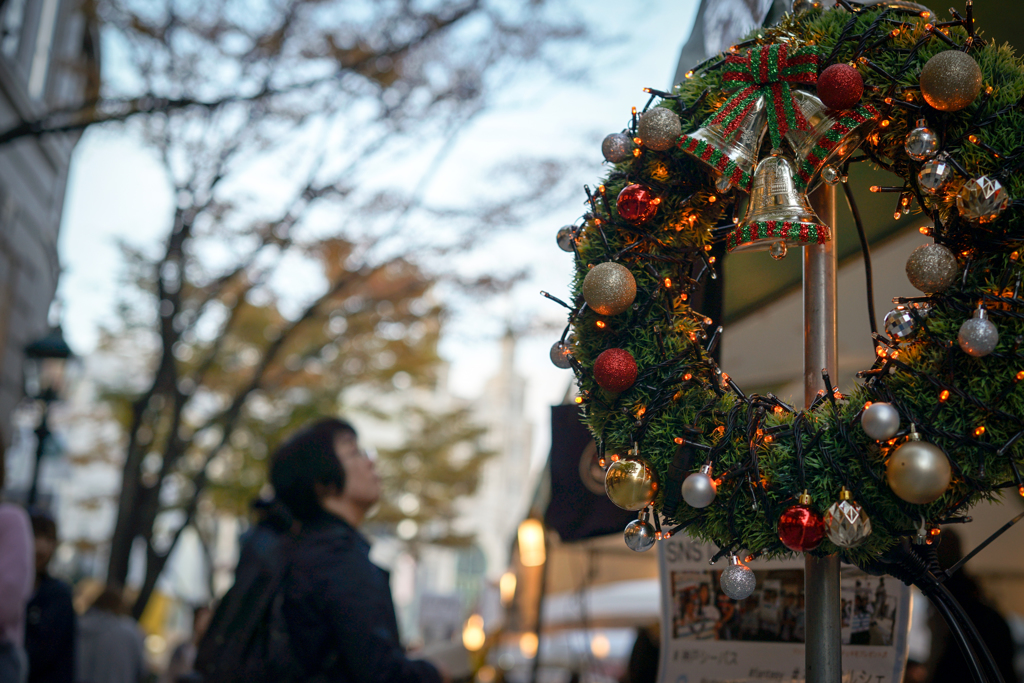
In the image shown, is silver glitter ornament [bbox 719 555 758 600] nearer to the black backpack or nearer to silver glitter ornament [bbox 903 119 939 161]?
silver glitter ornament [bbox 903 119 939 161]

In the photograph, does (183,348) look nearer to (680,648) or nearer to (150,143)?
(150,143)

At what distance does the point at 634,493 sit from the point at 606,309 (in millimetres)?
307

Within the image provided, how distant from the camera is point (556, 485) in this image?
103 inches

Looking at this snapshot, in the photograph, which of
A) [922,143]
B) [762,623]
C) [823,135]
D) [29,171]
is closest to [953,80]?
[922,143]

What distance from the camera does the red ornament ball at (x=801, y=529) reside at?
46.9 inches

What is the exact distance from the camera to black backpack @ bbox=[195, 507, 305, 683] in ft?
7.31

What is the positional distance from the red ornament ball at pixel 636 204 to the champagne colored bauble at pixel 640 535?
0.53 metres

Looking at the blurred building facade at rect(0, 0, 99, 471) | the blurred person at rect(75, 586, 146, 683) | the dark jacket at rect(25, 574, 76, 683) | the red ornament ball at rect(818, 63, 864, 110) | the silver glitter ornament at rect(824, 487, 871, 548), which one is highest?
the blurred building facade at rect(0, 0, 99, 471)

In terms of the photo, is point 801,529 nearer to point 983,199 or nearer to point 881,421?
point 881,421

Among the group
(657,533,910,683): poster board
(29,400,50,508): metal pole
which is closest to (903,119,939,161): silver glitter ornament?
(657,533,910,683): poster board

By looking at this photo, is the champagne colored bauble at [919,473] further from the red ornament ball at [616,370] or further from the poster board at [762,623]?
the poster board at [762,623]

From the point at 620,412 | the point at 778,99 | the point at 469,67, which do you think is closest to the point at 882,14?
the point at 778,99

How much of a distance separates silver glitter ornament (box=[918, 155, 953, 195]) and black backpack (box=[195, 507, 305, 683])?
1934 mm

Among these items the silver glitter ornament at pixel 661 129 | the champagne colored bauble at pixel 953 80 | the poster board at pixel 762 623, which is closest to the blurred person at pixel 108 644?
the poster board at pixel 762 623
